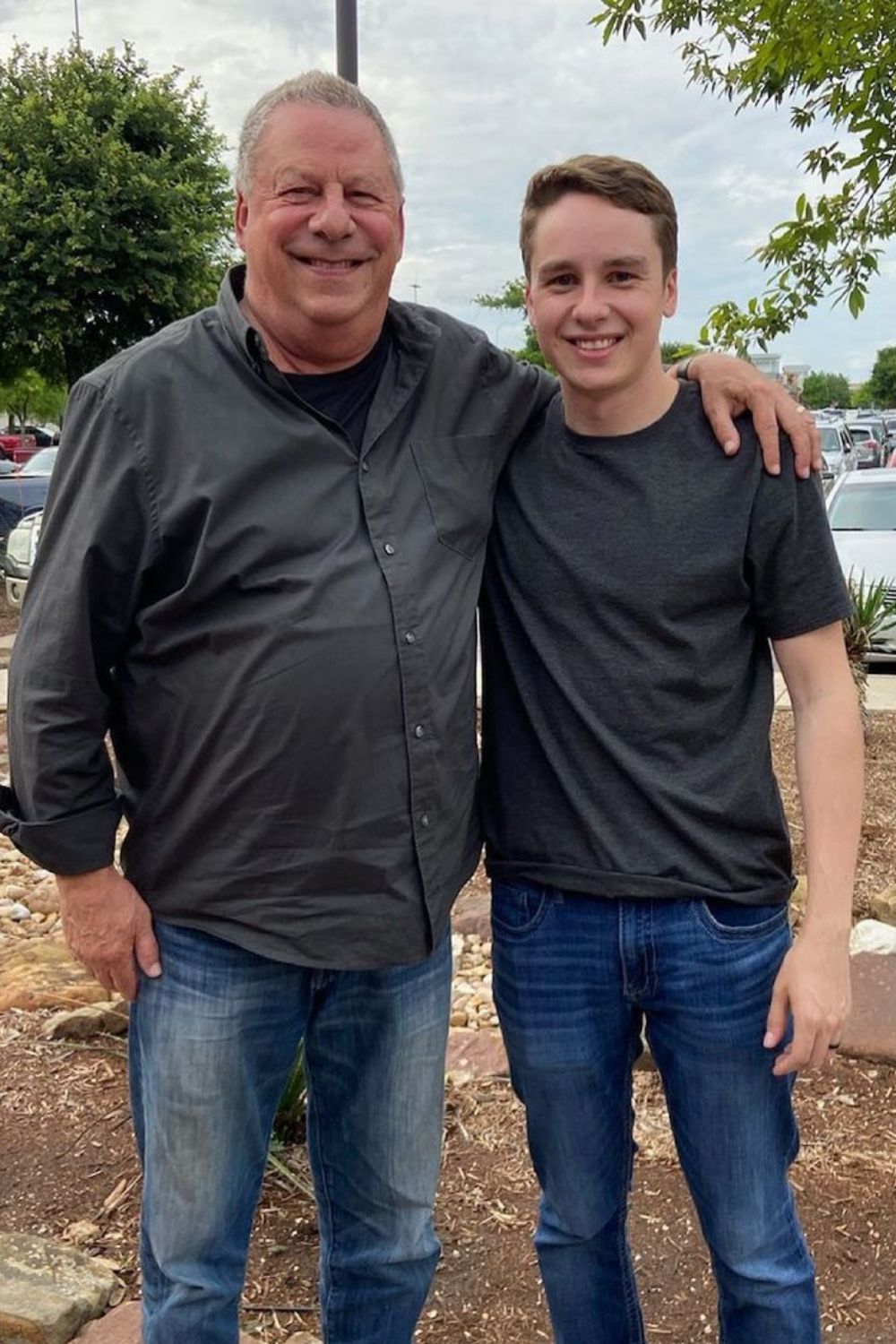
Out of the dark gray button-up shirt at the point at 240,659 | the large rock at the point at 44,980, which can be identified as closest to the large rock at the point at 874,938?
the large rock at the point at 44,980

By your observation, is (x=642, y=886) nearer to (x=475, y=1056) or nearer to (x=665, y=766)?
(x=665, y=766)

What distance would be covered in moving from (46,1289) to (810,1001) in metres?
1.65

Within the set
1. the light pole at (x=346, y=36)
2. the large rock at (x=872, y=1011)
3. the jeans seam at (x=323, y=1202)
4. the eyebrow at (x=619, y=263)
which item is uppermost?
the light pole at (x=346, y=36)

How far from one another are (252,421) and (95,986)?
2.52m

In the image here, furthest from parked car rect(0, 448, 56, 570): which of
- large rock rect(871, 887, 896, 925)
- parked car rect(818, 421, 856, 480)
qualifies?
parked car rect(818, 421, 856, 480)

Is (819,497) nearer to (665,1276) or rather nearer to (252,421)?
(252,421)

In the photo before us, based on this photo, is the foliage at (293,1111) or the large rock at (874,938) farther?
the large rock at (874,938)

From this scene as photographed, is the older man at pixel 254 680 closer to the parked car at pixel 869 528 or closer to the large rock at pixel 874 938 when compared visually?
the large rock at pixel 874 938

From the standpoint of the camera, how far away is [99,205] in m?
12.4

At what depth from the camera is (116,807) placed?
6.66ft

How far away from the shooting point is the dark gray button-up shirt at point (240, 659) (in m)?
1.91

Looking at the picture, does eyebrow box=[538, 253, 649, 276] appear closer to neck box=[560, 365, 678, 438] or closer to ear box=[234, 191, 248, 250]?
neck box=[560, 365, 678, 438]

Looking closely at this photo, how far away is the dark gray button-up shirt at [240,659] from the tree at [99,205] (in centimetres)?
1128

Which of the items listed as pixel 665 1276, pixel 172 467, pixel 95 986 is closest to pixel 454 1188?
pixel 665 1276
